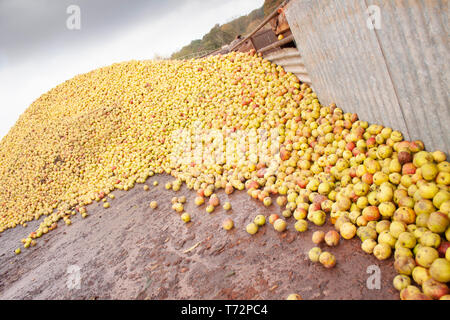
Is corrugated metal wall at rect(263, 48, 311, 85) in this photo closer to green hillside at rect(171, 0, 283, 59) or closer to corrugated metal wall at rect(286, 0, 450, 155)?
corrugated metal wall at rect(286, 0, 450, 155)

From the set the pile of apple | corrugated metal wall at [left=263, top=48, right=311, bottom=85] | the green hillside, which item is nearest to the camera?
the pile of apple

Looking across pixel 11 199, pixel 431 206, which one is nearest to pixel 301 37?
pixel 431 206

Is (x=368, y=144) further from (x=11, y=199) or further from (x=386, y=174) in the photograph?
(x=11, y=199)

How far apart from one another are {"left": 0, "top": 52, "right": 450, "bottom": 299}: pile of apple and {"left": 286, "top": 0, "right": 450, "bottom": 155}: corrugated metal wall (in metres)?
0.26

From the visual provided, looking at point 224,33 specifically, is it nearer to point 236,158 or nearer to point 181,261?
point 236,158

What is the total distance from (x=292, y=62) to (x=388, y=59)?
309 cm

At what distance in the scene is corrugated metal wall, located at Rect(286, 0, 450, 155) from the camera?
2592 mm

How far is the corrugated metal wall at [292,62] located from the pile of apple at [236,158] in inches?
7.5

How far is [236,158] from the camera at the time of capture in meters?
5.65

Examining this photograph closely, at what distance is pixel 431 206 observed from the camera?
266cm

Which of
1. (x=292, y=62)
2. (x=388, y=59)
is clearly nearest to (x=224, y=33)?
(x=292, y=62)

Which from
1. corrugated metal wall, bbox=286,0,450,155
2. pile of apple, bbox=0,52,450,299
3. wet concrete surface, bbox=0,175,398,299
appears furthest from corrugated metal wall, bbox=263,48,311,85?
wet concrete surface, bbox=0,175,398,299
